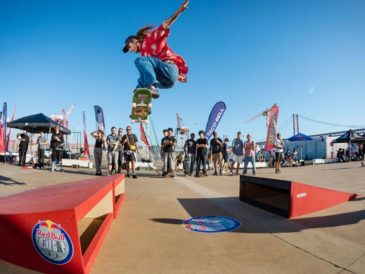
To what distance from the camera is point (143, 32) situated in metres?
20.0

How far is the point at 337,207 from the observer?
14.2ft

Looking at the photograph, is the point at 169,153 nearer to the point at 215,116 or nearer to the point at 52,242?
the point at 215,116

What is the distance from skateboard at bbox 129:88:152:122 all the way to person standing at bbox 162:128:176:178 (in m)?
7.37

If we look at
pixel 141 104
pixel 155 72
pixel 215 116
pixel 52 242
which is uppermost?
pixel 155 72

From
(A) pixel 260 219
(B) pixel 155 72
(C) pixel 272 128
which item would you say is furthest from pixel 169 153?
(B) pixel 155 72

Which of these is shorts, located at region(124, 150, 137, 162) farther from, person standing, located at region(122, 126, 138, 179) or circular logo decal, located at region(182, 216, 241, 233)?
circular logo decal, located at region(182, 216, 241, 233)

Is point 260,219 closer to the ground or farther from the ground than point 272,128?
closer to the ground

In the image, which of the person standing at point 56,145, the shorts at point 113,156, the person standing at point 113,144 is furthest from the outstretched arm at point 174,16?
the shorts at point 113,156

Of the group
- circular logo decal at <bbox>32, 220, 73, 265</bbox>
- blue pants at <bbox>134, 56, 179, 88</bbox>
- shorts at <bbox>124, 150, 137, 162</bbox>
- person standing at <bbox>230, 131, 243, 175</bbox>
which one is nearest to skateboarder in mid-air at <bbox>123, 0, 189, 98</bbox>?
blue pants at <bbox>134, 56, 179, 88</bbox>

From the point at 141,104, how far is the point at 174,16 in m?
6.94

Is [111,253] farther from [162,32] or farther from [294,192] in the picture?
[162,32]

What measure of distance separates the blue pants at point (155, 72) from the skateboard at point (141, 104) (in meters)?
2.52

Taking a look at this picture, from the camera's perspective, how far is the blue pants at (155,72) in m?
19.4

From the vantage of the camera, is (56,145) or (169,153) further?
(56,145)
